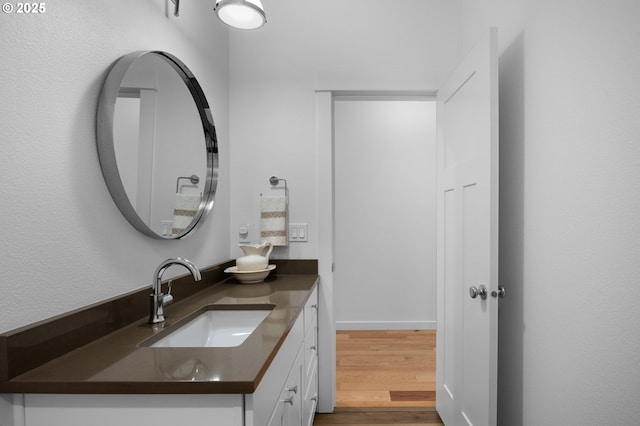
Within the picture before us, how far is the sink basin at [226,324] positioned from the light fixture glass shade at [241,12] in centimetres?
123

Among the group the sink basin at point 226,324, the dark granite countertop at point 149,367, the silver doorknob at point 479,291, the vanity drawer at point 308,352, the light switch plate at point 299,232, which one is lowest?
the vanity drawer at point 308,352

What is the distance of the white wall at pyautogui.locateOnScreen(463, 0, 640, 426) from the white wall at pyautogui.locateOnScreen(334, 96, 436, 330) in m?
1.91

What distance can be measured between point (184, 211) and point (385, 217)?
233cm

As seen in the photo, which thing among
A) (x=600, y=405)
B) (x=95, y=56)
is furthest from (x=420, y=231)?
(x=95, y=56)

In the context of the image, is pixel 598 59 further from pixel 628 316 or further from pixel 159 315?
pixel 159 315

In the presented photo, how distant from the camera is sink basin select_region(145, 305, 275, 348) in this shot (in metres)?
1.30

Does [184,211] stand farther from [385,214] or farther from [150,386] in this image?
[385,214]

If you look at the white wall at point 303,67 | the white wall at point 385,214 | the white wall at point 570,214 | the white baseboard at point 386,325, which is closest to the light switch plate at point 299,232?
the white wall at point 303,67

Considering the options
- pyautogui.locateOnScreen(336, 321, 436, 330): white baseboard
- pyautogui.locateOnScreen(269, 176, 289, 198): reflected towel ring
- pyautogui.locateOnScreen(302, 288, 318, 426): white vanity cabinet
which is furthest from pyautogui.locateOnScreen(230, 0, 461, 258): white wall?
pyautogui.locateOnScreen(336, 321, 436, 330): white baseboard

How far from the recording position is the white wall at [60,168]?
78 cm

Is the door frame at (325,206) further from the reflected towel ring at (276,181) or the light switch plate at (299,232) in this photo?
the reflected towel ring at (276,181)

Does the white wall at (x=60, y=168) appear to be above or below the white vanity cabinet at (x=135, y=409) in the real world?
above

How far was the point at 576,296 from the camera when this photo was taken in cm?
107

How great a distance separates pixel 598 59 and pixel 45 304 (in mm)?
1632
